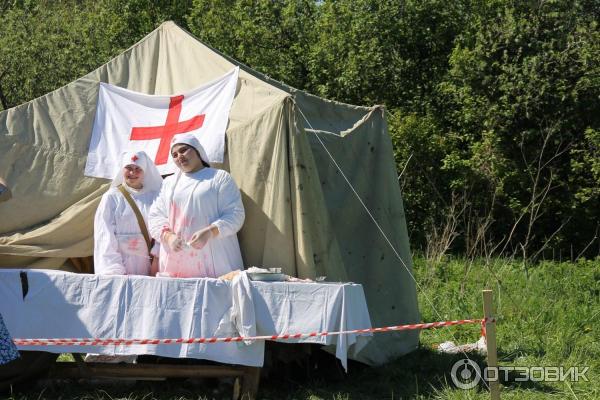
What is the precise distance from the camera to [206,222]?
580 centimetres

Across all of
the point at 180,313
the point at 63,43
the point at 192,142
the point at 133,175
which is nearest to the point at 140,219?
the point at 133,175

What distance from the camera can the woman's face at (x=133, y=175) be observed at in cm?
624

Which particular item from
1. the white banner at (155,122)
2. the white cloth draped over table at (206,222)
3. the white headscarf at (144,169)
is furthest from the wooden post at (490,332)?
the white headscarf at (144,169)

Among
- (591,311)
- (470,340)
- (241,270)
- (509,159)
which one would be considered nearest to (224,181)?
(241,270)

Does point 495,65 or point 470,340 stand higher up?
point 495,65

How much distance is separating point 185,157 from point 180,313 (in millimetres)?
1105

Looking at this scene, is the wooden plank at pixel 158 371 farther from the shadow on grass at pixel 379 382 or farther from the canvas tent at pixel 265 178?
the canvas tent at pixel 265 178

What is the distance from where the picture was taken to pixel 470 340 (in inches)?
300

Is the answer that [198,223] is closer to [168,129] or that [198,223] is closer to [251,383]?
[251,383]

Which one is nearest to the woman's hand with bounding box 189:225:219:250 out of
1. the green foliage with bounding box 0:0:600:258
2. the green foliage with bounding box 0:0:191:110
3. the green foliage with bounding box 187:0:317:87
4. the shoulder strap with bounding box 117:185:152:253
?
the shoulder strap with bounding box 117:185:152:253

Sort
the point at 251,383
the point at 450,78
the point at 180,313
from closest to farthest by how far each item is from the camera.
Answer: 1. the point at 180,313
2. the point at 251,383
3. the point at 450,78

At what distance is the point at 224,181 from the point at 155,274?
0.83 meters

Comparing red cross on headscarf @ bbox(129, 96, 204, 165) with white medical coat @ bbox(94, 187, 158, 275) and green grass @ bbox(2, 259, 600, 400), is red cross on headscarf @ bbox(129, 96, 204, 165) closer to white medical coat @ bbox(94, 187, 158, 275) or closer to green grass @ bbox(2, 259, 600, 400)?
white medical coat @ bbox(94, 187, 158, 275)

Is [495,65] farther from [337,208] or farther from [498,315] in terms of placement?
[337,208]
